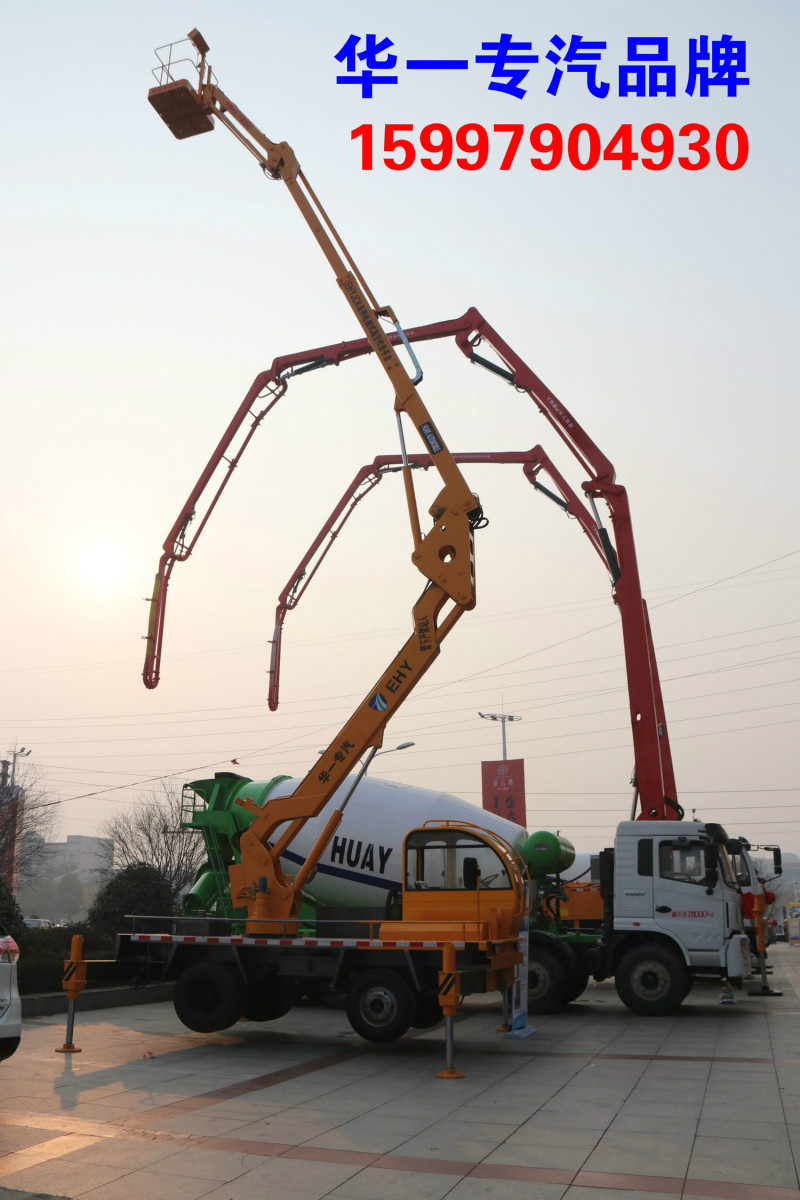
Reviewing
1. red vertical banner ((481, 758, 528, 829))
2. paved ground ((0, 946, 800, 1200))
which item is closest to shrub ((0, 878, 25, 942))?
paved ground ((0, 946, 800, 1200))

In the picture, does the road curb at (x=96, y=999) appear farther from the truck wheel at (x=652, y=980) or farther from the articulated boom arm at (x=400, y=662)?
the truck wheel at (x=652, y=980)

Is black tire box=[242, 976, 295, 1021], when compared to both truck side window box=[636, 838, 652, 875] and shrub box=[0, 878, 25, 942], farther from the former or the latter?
shrub box=[0, 878, 25, 942]

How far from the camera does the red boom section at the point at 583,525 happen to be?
17625 millimetres

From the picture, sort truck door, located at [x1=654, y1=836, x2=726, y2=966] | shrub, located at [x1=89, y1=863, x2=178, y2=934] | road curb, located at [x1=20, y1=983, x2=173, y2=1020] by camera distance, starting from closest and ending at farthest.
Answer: truck door, located at [x1=654, y1=836, x2=726, y2=966] → road curb, located at [x1=20, y1=983, x2=173, y2=1020] → shrub, located at [x1=89, y1=863, x2=178, y2=934]

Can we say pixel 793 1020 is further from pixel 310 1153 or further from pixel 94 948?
pixel 94 948

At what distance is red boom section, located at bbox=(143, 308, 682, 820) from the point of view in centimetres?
Answer: 1762

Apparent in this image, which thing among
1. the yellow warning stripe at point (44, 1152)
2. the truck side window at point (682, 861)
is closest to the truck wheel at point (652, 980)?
the truck side window at point (682, 861)

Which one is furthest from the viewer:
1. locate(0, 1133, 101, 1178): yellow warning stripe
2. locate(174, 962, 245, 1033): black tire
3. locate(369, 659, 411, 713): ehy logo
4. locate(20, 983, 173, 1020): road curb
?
locate(20, 983, 173, 1020): road curb

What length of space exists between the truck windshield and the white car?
615cm

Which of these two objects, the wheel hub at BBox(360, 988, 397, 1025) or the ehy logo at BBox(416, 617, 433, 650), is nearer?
the wheel hub at BBox(360, 988, 397, 1025)

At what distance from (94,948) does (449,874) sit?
43.1 ft

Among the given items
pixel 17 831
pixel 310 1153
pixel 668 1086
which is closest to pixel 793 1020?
pixel 668 1086

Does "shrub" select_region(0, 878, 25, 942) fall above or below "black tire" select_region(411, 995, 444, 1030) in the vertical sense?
above

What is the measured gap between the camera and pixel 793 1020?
15.7 metres
